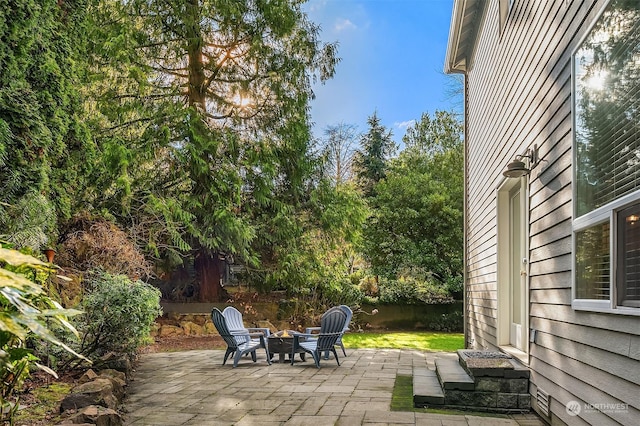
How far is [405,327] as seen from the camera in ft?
39.9

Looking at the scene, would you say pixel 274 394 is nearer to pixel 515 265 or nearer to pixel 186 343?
pixel 515 265

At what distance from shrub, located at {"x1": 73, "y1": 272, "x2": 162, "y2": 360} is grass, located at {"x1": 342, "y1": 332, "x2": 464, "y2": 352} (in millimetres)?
4748

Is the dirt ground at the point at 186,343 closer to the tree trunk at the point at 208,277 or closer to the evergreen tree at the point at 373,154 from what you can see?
the tree trunk at the point at 208,277

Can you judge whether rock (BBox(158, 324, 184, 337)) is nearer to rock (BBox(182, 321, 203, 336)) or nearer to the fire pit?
rock (BBox(182, 321, 203, 336))

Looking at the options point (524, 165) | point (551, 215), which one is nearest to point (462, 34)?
point (524, 165)

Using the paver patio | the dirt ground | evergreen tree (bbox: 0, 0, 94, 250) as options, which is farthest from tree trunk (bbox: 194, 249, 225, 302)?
evergreen tree (bbox: 0, 0, 94, 250)

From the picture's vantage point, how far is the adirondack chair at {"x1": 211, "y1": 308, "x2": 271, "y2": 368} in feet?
20.4

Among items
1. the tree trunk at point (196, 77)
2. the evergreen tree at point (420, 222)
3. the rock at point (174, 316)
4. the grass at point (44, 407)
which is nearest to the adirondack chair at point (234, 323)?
the grass at point (44, 407)

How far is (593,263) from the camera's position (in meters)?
2.59

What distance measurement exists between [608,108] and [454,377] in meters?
2.62


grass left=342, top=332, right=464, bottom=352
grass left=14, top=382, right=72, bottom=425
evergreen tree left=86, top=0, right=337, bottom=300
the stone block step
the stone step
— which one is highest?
evergreen tree left=86, top=0, right=337, bottom=300

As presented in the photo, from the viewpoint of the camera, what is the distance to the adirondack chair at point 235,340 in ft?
20.4

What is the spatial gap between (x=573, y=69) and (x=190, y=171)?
7.59 m

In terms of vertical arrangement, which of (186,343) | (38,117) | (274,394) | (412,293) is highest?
(38,117)
